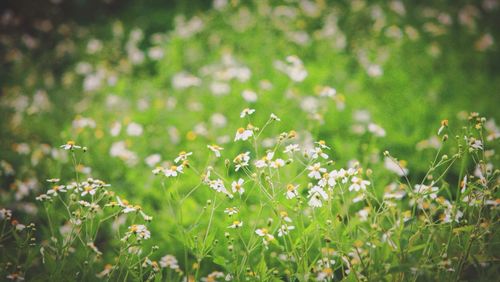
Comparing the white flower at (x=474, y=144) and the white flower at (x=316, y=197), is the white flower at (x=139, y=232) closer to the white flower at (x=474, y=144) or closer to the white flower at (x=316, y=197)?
the white flower at (x=316, y=197)

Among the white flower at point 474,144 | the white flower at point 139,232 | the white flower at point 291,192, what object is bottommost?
the white flower at point 139,232

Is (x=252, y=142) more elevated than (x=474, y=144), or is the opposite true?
(x=474, y=144)

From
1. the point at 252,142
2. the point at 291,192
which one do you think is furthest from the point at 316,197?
the point at 252,142

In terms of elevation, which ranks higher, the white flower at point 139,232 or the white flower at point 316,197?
the white flower at point 316,197

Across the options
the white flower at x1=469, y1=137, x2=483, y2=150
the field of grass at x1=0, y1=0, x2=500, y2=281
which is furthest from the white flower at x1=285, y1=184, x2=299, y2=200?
the white flower at x1=469, y1=137, x2=483, y2=150

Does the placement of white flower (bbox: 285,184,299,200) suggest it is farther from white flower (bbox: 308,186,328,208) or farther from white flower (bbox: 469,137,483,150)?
white flower (bbox: 469,137,483,150)

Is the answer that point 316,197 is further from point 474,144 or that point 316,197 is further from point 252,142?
point 252,142

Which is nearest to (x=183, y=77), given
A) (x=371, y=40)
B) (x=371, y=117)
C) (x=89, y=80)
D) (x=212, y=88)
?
(x=212, y=88)

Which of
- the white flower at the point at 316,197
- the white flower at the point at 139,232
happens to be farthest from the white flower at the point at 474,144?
the white flower at the point at 139,232

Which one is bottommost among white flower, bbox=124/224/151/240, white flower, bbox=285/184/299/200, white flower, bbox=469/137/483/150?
white flower, bbox=124/224/151/240
